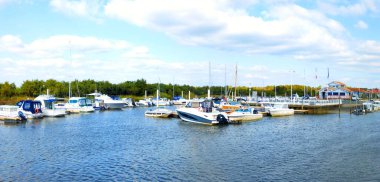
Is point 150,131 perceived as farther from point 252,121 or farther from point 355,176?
point 355,176

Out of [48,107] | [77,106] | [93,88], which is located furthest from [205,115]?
[93,88]

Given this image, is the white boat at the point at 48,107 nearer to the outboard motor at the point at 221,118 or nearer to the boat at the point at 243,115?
the outboard motor at the point at 221,118

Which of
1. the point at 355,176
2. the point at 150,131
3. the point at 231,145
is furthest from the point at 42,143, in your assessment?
the point at 355,176

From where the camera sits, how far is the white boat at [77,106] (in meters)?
74.0

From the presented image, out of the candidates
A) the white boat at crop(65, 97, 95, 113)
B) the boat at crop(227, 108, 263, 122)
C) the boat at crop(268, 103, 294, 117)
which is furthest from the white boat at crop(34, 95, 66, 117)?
the boat at crop(268, 103, 294, 117)

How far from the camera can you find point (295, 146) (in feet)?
107

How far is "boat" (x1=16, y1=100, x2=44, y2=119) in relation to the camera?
56.6 m

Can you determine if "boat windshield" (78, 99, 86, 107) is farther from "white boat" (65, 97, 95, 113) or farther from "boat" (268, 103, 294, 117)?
"boat" (268, 103, 294, 117)

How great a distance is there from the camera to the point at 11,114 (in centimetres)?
5216

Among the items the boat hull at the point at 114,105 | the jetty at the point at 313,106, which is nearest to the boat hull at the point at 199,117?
the jetty at the point at 313,106

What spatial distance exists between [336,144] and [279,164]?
37.9ft

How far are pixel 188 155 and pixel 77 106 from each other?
5235 centimetres

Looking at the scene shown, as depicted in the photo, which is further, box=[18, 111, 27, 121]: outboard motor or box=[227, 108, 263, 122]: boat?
box=[227, 108, 263, 122]: boat

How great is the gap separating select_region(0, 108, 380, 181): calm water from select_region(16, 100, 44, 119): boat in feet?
45.2
